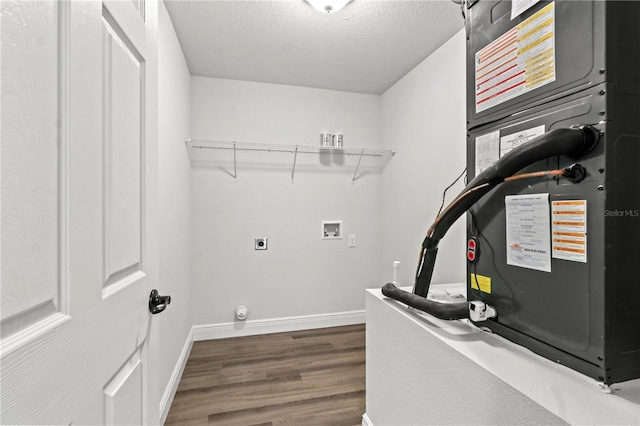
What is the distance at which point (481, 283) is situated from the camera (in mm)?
947

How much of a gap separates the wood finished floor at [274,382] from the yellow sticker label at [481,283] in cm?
122

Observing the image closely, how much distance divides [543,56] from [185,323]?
269 cm

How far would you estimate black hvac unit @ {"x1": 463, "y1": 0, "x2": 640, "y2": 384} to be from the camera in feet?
2.04

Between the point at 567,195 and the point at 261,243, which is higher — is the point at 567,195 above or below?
above

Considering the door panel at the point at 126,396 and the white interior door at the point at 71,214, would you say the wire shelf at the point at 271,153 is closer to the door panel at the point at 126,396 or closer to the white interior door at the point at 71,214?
the white interior door at the point at 71,214

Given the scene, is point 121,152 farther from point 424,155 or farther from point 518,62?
point 424,155

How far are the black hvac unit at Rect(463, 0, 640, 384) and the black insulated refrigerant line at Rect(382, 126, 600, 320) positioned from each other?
3cm

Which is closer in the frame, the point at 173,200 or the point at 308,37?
the point at 173,200

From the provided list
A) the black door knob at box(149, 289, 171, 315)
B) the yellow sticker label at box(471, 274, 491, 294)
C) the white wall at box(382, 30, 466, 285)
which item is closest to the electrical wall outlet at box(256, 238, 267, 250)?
the white wall at box(382, 30, 466, 285)

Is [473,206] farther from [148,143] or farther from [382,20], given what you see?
[382,20]

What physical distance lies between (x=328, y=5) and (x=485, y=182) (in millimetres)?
1483

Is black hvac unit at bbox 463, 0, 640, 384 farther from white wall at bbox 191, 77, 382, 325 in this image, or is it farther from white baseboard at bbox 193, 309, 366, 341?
white baseboard at bbox 193, 309, 366, 341

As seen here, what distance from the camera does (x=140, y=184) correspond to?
2.57 ft

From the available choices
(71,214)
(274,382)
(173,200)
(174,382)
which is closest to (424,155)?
(173,200)
